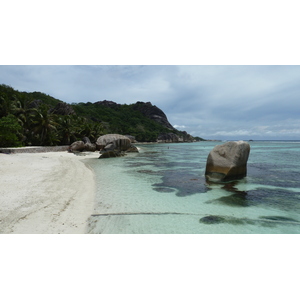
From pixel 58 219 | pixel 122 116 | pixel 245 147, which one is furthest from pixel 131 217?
pixel 122 116

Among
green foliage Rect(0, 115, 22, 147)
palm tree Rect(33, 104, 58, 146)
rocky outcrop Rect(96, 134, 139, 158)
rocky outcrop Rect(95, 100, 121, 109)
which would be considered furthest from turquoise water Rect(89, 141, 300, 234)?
rocky outcrop Rect(95, 100, 121, 109)

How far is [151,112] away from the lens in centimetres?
14250

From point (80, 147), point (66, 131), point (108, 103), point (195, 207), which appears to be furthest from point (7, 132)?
point (108, 103)

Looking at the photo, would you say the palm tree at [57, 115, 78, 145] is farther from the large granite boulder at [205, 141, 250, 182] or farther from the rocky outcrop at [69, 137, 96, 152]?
the large granite boulder at [205, 141, 250, 182]

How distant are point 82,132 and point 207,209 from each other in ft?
116

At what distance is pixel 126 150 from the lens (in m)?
27.8

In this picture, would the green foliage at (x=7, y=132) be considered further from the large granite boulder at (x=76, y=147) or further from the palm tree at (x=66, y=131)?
the palm tree at (x=66, y=131)

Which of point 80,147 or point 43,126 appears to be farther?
point 43,126

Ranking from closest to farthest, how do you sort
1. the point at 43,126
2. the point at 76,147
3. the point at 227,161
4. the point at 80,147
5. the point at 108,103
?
1. the point at 227,161
2. the point at 76,147
3. the point at 80,147
4. the point at 43,126
5. the point at 108,103

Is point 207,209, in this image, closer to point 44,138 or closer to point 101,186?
point 101,186

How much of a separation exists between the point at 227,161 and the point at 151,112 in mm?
135748

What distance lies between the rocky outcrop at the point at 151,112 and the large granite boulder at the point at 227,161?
433ft

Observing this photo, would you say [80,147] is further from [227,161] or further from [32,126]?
[227,161]

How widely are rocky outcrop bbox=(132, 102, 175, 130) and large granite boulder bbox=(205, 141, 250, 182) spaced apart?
13199cm
